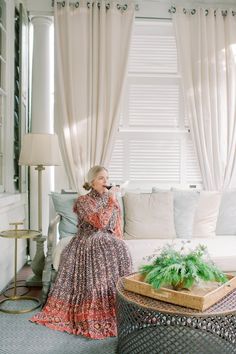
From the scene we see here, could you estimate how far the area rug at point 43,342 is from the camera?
2.31 meters

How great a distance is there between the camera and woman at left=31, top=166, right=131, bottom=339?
2600 mm

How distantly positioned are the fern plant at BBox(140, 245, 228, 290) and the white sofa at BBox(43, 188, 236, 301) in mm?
1102

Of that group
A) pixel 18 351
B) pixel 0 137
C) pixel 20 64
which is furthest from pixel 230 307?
pixel 20 64

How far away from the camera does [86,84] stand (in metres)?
4.19

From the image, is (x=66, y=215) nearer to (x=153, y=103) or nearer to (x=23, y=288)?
(x=23, y=288)

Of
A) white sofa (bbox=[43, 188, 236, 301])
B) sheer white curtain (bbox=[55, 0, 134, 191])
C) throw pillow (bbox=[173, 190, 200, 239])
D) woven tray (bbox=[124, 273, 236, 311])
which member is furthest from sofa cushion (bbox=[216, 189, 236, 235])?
woven tray (bbox=[124, 273, 236, 311])

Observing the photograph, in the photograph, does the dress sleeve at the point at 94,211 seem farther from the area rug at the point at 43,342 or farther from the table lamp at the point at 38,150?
the area rug at the point at 43,342

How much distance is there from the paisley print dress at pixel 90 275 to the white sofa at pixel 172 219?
348mm

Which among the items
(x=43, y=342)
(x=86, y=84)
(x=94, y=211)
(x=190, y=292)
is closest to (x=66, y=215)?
(x=94, y=211)

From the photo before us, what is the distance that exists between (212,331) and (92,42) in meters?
3.28

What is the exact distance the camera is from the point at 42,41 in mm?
4246

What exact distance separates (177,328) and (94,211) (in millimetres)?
1296

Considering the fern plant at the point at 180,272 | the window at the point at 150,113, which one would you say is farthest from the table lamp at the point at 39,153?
the fern plant at the point at 180,272

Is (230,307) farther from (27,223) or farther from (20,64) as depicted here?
(20,64)
